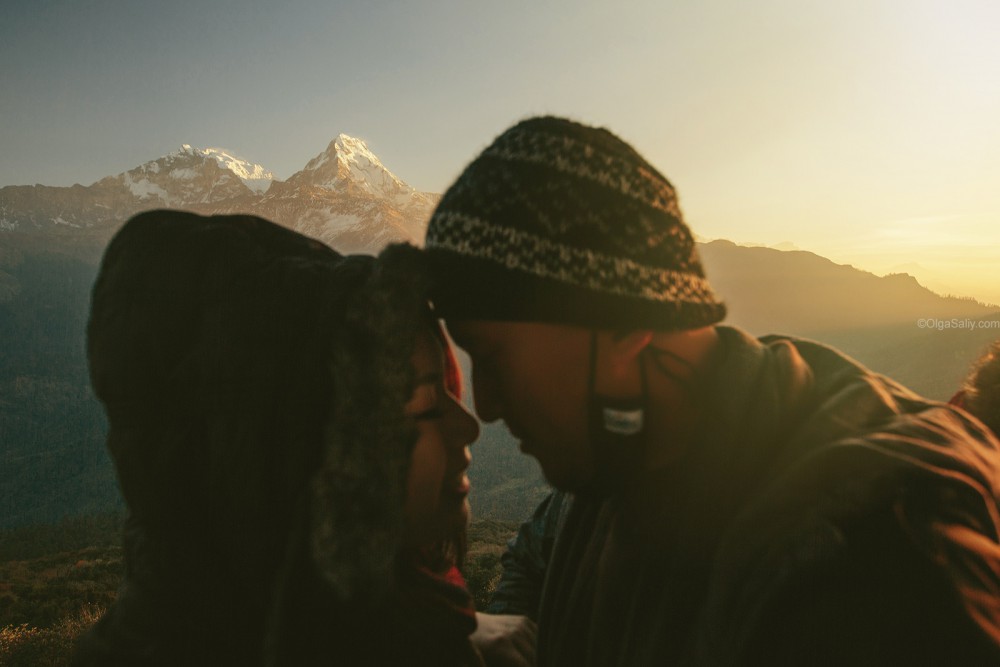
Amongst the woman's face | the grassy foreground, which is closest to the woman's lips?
the woman's face

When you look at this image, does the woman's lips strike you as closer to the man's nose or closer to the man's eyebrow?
the man's nose

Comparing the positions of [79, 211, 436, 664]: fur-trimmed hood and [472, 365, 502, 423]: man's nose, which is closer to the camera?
[79, 211, 436, 664]: fur-trimmed hood

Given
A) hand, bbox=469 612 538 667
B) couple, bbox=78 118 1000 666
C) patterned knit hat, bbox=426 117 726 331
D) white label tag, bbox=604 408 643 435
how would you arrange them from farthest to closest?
hand, bbox=469 612 538 667 < white label tag, bbox=604 408 643 435 < patterned knit hat, bbox=426 117 726 331 < couple, bbox=78 118 1000 666

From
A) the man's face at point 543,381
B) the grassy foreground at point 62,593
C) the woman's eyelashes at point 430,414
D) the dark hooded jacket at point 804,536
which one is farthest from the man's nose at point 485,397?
the grassy foreground at point 62,593

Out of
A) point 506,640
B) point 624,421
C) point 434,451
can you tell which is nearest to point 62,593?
point 506,640

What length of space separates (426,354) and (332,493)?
60 centimetres

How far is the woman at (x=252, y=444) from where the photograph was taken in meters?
1.54

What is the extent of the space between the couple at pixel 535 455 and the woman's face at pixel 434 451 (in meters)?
0.01

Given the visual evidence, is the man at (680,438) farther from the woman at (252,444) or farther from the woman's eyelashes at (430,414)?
the woman at (252,444)

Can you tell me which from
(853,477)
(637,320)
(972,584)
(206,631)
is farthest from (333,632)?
(972,584)

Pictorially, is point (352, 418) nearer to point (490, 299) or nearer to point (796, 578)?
point (490, 299)

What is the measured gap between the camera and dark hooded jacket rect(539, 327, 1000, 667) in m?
1.24

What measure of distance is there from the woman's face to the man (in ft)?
0.48

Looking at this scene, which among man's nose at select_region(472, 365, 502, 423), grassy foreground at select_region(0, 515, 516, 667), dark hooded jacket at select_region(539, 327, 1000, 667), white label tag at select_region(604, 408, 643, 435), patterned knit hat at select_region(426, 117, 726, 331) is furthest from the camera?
grassy foreground at select_region(0, 515, 516, 667)
